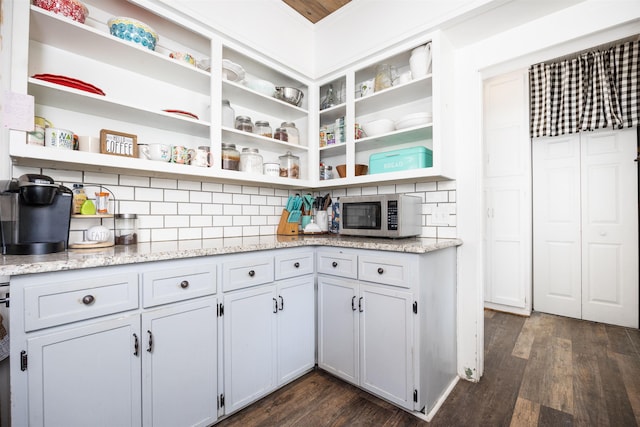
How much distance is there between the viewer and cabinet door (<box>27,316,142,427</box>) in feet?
3.31

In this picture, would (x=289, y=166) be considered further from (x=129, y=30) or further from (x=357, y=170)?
(x=129, y=30)

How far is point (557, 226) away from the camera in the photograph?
3150 mm

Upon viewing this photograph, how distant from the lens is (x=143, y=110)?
156 cm

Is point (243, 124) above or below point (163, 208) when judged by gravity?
above

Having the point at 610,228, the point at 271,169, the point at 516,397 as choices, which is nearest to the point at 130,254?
the point at 271,169

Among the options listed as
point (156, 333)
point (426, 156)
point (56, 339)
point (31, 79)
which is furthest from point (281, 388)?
point (31, 79)

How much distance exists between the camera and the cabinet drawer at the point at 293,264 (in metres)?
1.79

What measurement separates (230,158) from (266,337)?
3.88 feet

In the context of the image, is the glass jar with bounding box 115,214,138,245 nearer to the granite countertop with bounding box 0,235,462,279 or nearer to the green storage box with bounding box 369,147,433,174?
the granite countertop with bounding box 0,235,462,279

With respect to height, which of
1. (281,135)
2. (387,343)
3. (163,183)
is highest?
(281,135)

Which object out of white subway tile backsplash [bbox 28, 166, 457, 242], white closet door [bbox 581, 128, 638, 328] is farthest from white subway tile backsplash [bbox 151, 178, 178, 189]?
white closet door [bbox 581, 128, 638, 328]

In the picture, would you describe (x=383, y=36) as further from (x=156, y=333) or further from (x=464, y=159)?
(x=156, y=333)

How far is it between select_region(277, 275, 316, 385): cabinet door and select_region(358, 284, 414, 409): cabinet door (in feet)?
1.25

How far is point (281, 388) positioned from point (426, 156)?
1794mm
